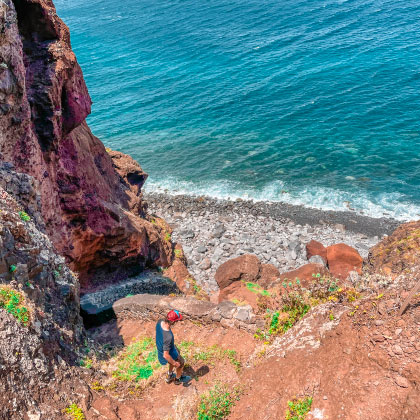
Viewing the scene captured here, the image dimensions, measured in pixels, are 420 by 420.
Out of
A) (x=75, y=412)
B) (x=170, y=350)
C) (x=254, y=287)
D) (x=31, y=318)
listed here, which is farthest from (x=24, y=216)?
(x=254, y=287)

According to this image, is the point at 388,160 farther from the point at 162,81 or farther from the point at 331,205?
the point at 162,81

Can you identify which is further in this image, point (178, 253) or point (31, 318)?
point (178, 253)

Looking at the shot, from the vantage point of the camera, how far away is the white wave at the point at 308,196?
27.4 meters

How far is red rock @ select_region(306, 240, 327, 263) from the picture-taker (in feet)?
74.6

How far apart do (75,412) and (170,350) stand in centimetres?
235

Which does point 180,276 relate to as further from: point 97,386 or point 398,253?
point 97,386

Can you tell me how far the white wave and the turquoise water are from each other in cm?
12

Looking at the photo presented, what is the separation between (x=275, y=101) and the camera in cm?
4316

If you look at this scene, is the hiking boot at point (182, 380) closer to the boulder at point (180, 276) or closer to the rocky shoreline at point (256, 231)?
the boulder at point (180, 276)

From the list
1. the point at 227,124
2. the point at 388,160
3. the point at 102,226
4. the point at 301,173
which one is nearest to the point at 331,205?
the point at 301,173

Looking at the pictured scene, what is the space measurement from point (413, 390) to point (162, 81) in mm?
52422

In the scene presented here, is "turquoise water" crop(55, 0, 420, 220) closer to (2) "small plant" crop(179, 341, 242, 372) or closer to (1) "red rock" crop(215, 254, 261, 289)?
(1) "red rock" crop(215, 254, 261, 289)

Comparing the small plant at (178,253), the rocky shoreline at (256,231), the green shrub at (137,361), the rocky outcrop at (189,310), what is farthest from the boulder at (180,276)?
the green shrub at (137,361)

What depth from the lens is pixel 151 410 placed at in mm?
7234
